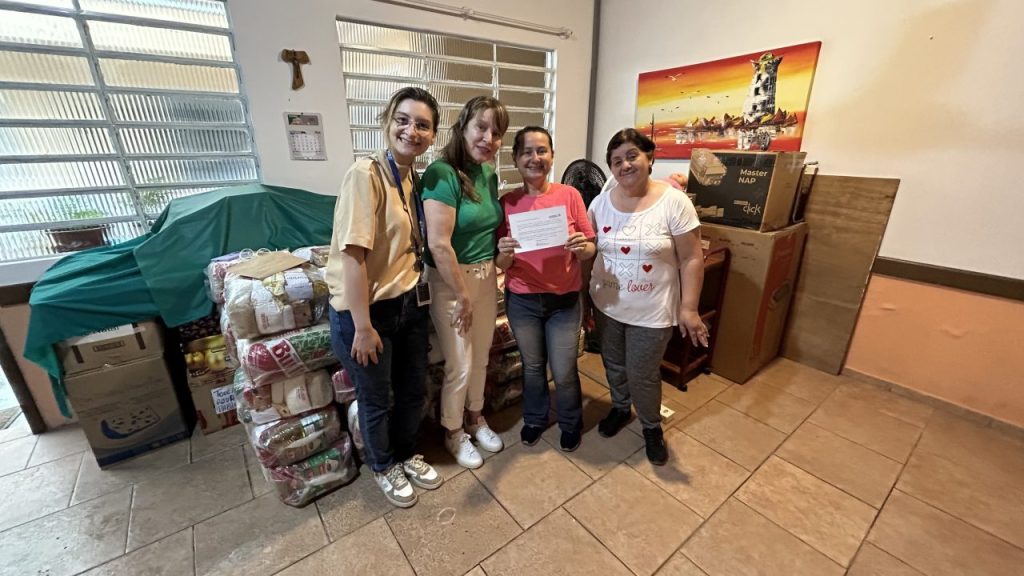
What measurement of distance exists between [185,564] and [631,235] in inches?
75.8

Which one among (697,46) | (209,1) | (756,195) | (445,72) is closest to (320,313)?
(209,1)

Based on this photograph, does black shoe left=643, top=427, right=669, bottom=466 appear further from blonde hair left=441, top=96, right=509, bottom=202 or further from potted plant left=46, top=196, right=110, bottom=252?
potted plant left=46, top=196, right=110, bottom=252

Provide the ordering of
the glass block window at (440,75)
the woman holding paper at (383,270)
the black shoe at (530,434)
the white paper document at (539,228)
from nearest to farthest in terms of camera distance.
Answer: the woman holding paper at (383,270) < the white paper document at (539,228) < the black shoe at (530,434) < the glass block window at (440,75)

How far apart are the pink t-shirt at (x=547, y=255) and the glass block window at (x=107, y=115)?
1.66 meters

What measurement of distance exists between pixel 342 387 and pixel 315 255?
617 millimetres

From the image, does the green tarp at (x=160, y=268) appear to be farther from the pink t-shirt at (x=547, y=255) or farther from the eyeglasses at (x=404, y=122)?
the pink t-shirt at (x=547, y=255)

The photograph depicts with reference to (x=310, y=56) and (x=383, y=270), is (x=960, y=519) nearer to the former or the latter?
(x=383, y=270)

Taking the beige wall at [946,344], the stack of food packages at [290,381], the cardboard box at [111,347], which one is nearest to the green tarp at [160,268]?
the cardboard box at [111,347]

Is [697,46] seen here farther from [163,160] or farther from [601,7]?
[163,160]

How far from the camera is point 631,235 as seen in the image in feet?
5.10

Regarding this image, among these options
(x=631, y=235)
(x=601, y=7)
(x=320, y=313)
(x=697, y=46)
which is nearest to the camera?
(x=631, y=235)

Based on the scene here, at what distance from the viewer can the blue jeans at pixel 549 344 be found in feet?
5.40

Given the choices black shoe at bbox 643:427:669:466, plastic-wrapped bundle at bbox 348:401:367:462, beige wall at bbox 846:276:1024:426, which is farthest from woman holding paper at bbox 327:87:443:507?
beige wall at bbox 846:276:1024:426

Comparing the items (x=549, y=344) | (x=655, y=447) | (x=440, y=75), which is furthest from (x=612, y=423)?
(x=440, y=75)
